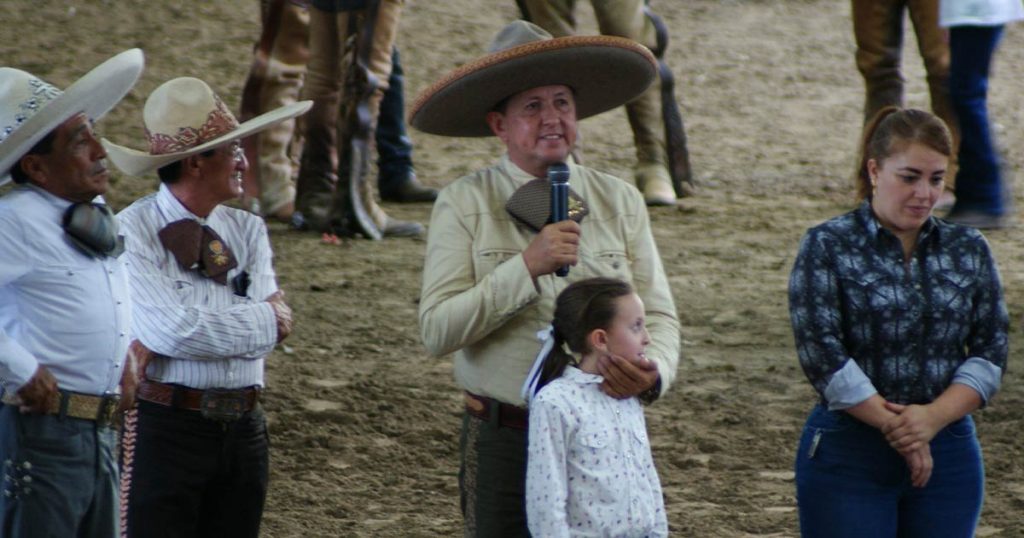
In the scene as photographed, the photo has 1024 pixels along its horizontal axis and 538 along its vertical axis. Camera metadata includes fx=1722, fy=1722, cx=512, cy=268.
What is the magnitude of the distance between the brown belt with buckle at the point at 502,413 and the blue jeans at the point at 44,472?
3.08ft

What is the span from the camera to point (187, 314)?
4.34 metres

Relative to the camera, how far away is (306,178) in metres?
9.23

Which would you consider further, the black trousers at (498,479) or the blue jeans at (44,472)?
the black trousers at (498,479)

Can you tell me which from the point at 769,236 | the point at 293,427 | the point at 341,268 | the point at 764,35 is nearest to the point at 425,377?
the point at 293,427

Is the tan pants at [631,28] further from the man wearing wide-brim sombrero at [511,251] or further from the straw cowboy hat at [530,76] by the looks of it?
the man wearing wide-brim sombrero at [511,251]

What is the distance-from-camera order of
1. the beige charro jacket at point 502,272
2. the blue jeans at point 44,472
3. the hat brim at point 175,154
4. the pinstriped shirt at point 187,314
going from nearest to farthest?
the blue jeans at point 44,472, the beige charro jacket at point 502,272, the pinstriped shirt at point 187,314, the hat brim at point 175,154

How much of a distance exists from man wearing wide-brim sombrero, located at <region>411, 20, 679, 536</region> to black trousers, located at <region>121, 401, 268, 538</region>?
0.61 meters

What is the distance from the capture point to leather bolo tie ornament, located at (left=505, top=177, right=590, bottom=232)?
417 centimetres

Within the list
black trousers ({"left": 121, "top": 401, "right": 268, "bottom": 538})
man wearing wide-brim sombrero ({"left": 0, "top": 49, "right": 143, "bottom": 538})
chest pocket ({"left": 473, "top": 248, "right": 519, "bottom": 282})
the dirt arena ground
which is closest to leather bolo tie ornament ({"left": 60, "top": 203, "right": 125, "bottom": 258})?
man wearing wide-brim sombrero ({"left": 0, "top": 49, "right": 143, "bottom": 538})

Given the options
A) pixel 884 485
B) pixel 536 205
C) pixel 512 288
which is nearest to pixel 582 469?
pixel 512 288

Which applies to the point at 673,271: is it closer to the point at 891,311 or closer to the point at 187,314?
the point at 891,311

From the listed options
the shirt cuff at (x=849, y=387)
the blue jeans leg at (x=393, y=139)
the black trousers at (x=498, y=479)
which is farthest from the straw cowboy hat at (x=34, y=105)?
the blue jeans leg at (x=393, y=139)

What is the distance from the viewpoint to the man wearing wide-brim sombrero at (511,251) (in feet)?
13.7

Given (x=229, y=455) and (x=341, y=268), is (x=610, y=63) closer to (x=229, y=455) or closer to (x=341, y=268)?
(x=229, y=455)
